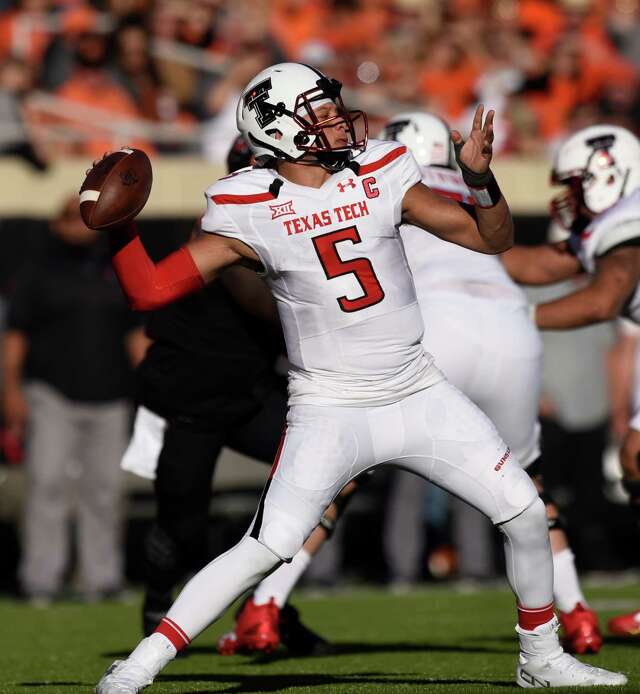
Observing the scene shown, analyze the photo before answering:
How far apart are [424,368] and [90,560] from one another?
474cm

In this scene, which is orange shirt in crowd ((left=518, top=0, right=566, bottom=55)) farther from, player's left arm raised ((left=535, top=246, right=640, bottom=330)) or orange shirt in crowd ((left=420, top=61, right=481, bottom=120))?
player's left arm raised ((left=535, top=246, right=640, bottom=330))

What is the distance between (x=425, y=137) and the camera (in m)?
6.10

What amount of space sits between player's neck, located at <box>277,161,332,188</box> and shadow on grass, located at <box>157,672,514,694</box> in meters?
1.60

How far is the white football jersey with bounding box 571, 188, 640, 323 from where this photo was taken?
18.8ft

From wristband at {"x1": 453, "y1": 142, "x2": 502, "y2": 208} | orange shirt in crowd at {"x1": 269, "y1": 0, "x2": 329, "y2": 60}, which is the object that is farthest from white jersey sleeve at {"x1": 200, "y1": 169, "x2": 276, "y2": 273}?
orange shirt in crowd at {"x1": 269, "y1": 0, "x2": 329, "y2": 60}

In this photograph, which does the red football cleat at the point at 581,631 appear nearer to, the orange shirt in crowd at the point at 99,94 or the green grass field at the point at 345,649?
the green grass field at the point at 345,649

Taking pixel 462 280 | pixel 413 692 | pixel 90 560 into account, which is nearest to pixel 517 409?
pixel 462 280

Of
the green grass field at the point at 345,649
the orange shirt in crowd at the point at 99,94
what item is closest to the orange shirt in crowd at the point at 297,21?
the orange shirt in crowd at the point at 99,94

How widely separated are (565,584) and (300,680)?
3.88 ft

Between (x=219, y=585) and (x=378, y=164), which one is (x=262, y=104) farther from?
(x=219, y=585)

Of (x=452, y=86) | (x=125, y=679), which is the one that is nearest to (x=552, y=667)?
(x=125, y=679)

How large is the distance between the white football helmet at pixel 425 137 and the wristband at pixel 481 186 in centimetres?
156

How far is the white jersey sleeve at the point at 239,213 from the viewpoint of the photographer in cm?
448

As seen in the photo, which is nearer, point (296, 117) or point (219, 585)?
point (219, 585)
